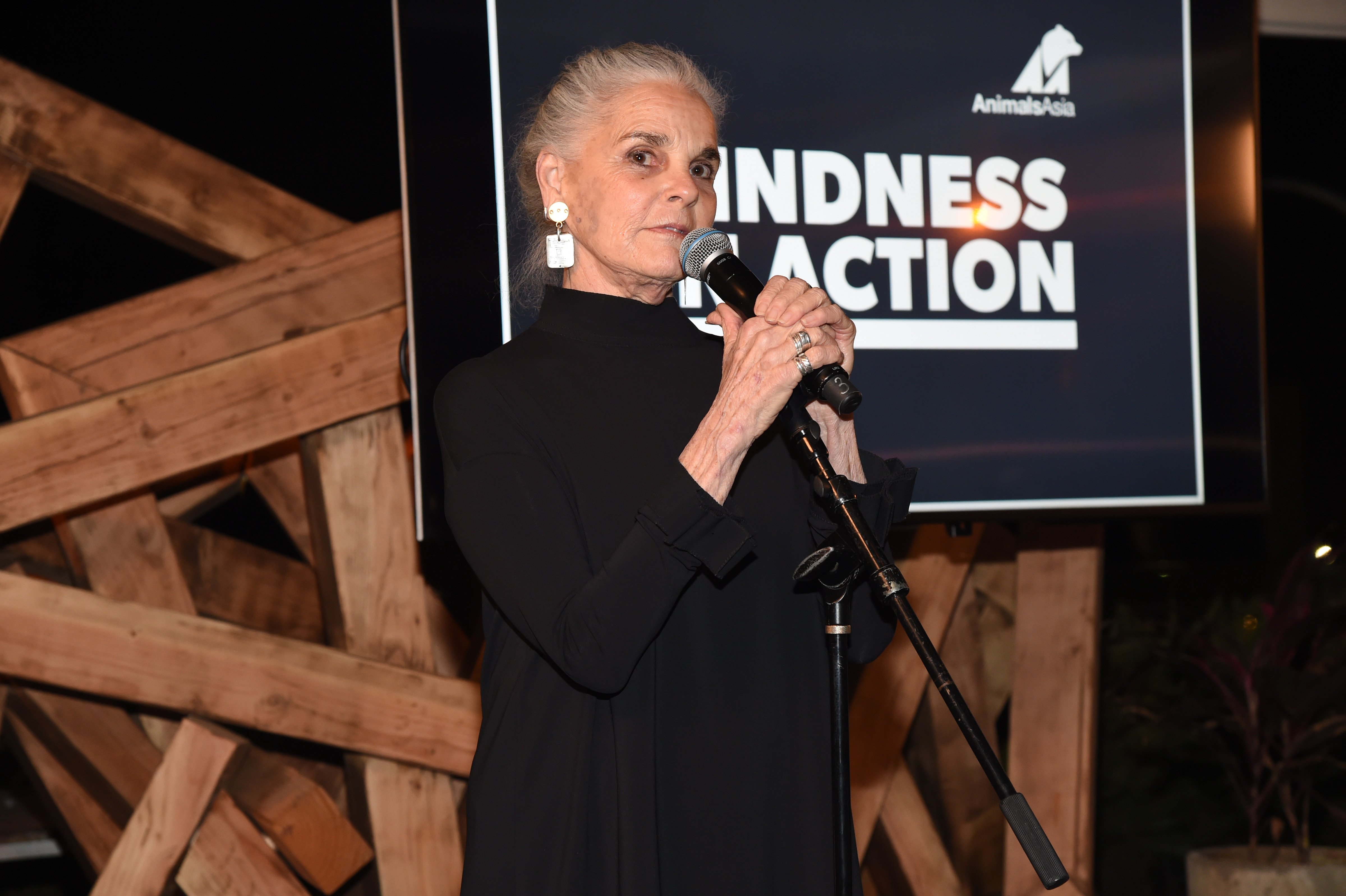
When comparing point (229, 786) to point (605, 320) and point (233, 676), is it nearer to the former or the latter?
point (233, 676)

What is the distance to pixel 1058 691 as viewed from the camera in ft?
9.06

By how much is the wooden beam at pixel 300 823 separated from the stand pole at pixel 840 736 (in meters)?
1.66

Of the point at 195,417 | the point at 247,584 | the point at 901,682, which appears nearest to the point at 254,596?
the point at 247,584

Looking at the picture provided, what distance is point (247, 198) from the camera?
2666 mm

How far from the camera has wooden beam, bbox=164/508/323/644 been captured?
2.81m

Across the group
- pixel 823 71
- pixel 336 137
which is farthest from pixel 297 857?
pixel 336 137

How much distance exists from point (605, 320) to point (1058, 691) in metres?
1.85

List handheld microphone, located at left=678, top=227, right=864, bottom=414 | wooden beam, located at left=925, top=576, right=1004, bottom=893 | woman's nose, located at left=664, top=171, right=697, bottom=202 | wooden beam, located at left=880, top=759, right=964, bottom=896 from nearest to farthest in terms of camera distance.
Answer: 1. handheld microphone, located at left=678, top=227, right=864, bottom=414
2. woman's nose, located at left=664, top=171, right=697, bottom=202
3. wooden beam, located at left=880, top=759, right=964, bottom=896
4. wooden beam, located at left=925, top=576, right=1004, bottom=893

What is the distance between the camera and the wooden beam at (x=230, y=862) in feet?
7.61

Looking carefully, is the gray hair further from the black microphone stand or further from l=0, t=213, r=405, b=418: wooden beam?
l=0, t=213, r=405, b=418: wooden beam

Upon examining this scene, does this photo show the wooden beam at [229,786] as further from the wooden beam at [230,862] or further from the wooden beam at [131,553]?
the wooden beam at [131,553]

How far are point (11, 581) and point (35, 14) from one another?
194cm

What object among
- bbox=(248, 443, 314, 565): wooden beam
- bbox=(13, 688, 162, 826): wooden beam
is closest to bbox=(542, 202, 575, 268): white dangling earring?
bbox=(13, 688, 162, 826): wooden beam

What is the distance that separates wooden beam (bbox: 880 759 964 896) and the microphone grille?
1.87 m
